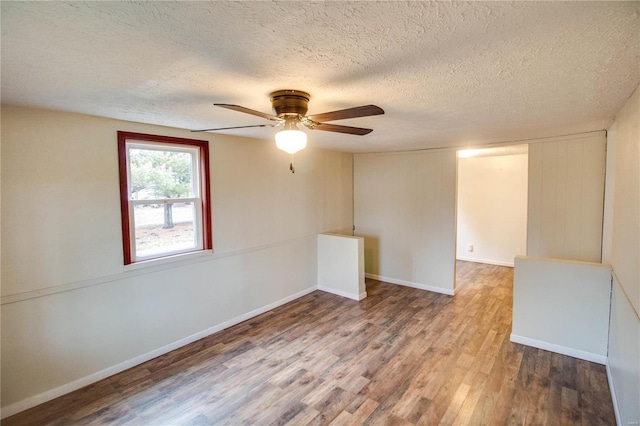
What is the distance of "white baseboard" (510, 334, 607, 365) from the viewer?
9.31ft

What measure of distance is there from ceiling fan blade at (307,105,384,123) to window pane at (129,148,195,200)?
1.95 m

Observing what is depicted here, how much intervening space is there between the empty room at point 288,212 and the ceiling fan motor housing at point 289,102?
13 millimetres

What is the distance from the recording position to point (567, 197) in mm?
3518

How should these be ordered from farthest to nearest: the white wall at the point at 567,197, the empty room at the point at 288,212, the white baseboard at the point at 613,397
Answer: the white wall at the point at 567,197, the white baseboard at the point at 613,397, the empty room at the point at 288,212

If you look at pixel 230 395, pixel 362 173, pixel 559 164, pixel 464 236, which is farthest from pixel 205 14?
pixel 464 236

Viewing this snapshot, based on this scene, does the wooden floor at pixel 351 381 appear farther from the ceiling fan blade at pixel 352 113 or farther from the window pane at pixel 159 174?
the ceiling fan blade at pixel 352 113

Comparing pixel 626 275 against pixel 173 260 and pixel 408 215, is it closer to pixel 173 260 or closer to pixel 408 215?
pixel 408 215

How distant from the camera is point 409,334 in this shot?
11.3 feet

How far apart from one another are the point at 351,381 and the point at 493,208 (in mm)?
5249

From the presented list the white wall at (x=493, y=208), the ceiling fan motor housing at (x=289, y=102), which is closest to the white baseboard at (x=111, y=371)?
the ceiling fan motor housing at (x=289, y=102)

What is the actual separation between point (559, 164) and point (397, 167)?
7.13ft

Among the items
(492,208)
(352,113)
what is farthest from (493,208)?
(352,113)

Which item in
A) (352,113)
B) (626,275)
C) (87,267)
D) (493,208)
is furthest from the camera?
(493,208)

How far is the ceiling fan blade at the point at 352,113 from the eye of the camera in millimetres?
1706
